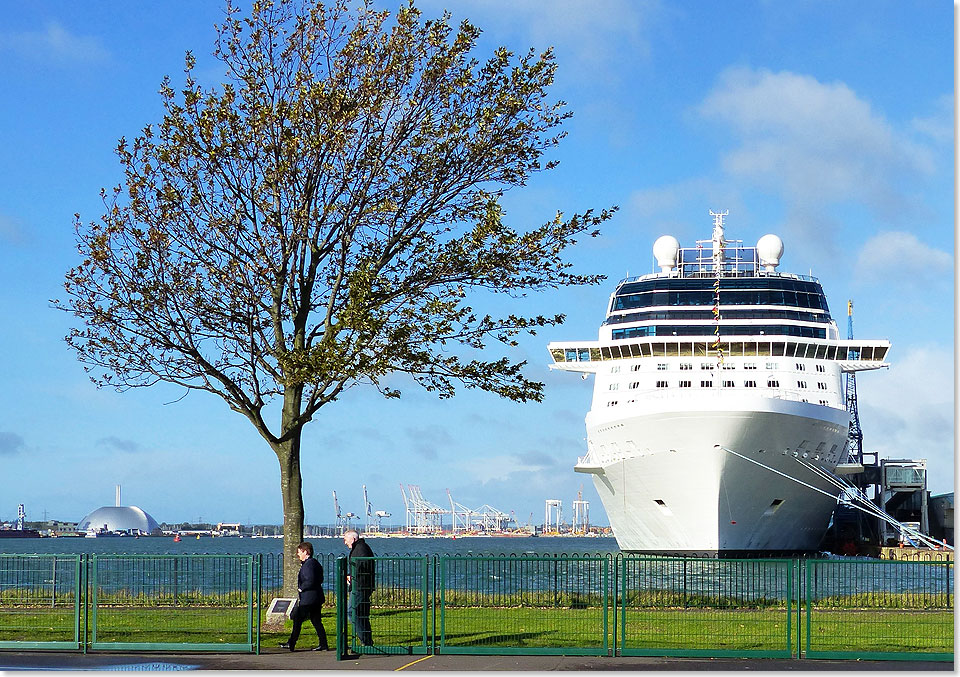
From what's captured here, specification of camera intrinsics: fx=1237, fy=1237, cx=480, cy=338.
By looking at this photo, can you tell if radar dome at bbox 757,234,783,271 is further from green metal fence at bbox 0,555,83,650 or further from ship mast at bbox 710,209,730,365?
green metal fence at bbox 0,555,83,650

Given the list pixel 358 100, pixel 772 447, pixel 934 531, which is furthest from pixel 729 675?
pixel 934 531

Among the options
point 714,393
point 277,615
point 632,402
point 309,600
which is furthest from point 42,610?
point 632,402

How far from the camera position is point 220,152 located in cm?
2192

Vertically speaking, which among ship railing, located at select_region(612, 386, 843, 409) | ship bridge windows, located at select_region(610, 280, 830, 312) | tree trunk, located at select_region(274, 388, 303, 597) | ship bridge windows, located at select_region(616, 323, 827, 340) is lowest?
tree trunk, located at select_region(274, 388, 303, 597)

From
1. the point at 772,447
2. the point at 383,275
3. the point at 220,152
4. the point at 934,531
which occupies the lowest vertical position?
the point at 934,531

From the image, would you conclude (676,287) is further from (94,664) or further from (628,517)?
(94,664)

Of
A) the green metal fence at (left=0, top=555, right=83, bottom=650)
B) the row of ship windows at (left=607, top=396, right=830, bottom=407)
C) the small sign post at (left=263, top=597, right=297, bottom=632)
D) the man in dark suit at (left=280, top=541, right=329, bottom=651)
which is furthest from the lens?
the row of ship windows at (left=607, top=396, right=830, bottom=407)

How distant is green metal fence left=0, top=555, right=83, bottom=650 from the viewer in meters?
18.7

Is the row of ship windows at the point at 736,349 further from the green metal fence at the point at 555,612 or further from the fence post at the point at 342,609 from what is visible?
the fence post at the point at 342,609

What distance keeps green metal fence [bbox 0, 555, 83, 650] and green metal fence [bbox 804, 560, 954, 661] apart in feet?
36.1

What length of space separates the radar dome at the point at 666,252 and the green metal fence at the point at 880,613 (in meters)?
42.3

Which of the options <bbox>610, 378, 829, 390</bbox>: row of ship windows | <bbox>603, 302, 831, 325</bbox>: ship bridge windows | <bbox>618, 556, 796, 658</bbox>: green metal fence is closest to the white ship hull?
<bbox>610, 378, 829, 390</bbox>: row of ship windows

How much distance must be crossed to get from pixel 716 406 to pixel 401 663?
105 feet

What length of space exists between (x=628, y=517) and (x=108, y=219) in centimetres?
3537
